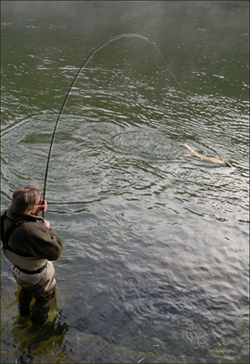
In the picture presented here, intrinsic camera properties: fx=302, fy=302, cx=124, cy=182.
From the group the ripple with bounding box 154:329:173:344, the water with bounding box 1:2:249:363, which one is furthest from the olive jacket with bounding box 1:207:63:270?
the ripple with bounding box 154:329:173:344

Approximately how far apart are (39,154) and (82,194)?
211cm

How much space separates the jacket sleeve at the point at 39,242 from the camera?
3.14m

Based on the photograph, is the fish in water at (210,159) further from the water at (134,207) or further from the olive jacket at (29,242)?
the olive jacket at (29,242)

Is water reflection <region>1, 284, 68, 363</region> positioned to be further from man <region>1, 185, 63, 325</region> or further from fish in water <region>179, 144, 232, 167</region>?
fish in water <region>179, 144, 232, 167</region>

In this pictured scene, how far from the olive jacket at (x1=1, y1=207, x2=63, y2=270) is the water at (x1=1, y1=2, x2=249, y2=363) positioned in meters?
1.35

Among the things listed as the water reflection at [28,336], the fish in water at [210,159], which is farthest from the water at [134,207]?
the fish in water at [210,159]

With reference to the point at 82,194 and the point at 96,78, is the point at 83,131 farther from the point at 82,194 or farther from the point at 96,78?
the point at 96,78

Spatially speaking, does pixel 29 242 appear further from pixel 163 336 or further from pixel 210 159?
pixel 210 159

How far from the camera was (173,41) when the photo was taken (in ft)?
82.5

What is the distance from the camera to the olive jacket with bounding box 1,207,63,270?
3.14m

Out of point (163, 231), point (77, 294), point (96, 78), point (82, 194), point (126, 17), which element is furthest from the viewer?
point (126, 17)

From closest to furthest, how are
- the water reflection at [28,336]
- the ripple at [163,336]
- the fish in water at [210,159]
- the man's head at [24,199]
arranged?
1. the man's head at [24,199]
2. the water reflection at [28,336]
3. the ripple at [163,336]
4. the fish in water at [210,159]

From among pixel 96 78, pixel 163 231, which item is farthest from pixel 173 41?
pixel 163 231

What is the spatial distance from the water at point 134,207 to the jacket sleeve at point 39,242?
146 cm
